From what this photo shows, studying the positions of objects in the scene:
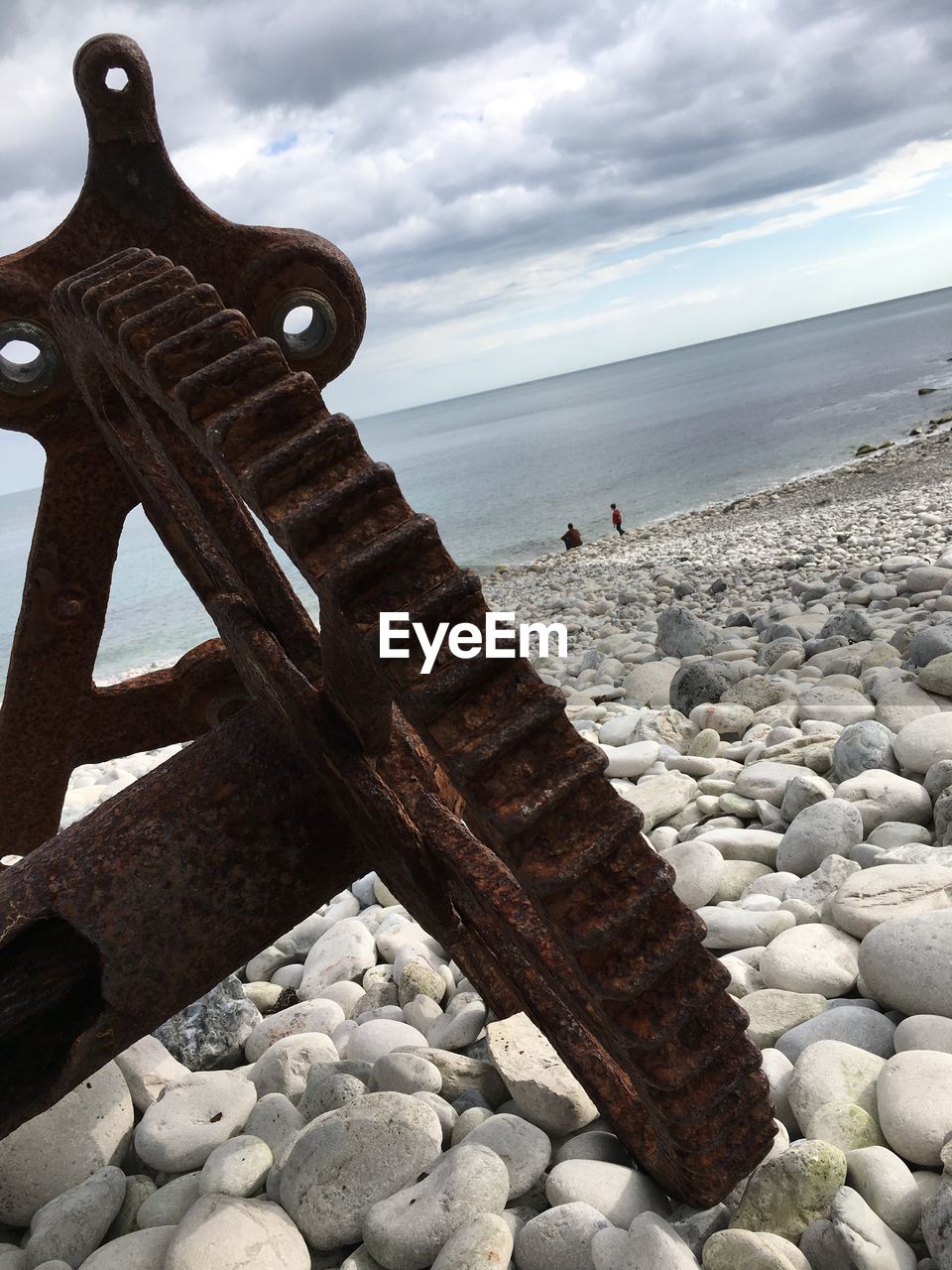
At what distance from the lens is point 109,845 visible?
1834 millimetres

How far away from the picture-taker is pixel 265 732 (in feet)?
6.35

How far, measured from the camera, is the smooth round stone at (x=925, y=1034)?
214cm

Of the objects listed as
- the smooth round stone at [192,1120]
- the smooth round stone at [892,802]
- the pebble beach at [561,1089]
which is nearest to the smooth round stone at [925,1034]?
the pebble beach at [561,1089]

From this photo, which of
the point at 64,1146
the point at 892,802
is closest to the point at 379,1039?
the point at 64,1146

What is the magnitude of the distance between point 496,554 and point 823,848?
835 inches

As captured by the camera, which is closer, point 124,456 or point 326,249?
point 124,456

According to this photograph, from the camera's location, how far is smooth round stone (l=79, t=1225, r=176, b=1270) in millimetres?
2029

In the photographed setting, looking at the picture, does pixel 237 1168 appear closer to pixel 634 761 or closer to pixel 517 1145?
pixel 517 1145

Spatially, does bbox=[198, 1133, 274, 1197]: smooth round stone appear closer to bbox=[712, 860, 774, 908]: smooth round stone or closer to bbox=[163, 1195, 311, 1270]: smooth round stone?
bbox=[163, 1195, 311, 1270]: smooth round stone

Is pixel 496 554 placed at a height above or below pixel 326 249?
below

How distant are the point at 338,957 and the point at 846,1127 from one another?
5.97 ft

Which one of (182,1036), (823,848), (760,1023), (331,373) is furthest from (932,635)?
(182,1036)

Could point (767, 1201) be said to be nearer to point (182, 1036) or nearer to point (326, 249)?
point (182, 1036)

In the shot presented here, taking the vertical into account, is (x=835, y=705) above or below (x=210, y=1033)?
below
